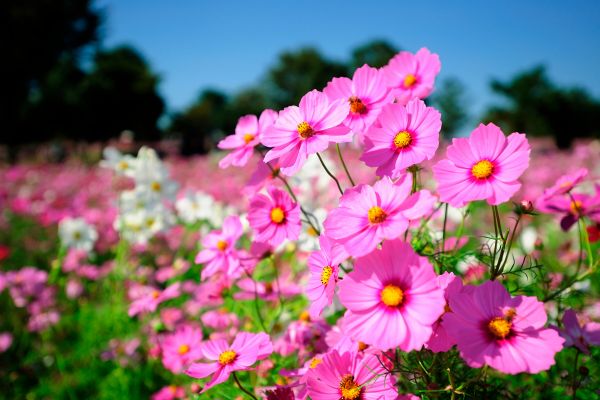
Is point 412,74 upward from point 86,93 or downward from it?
downward

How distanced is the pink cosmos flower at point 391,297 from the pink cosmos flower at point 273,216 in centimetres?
24

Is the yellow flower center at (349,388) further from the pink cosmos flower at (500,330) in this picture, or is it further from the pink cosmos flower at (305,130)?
the pink cosmos flower at (305,130)

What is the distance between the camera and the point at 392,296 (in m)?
0.55

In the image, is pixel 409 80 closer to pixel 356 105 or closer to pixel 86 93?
pixel 356 105

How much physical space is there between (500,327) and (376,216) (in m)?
0.21

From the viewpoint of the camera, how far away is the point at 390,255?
22.2 inches

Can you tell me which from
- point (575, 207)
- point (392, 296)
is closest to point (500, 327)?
point (392, 296)

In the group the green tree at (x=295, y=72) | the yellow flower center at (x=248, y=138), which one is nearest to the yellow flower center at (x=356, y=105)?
the yellow flower center at (x=248, y=138)

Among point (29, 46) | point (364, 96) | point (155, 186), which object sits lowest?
point (364, 96)

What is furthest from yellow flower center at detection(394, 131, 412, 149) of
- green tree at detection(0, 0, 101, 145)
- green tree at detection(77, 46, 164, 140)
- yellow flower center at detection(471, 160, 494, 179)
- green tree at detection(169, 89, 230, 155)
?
green tree at detection(169, 89, 230, 155)

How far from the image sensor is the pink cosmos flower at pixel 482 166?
590 millimetres

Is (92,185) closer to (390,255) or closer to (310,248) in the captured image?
(310,248)

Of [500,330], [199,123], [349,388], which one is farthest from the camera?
[199,123]

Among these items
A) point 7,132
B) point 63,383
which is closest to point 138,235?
point 63,383
